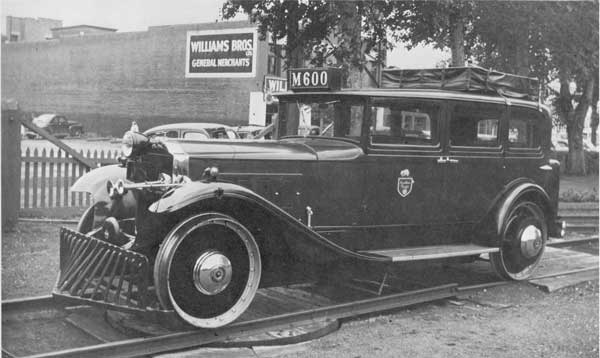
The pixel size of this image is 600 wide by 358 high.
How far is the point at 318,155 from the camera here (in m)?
5.20

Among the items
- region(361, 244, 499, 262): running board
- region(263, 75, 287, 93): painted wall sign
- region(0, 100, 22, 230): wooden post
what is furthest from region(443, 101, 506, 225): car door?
region(0, 100, 22, 230): wooden post

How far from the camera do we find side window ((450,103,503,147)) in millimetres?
6023

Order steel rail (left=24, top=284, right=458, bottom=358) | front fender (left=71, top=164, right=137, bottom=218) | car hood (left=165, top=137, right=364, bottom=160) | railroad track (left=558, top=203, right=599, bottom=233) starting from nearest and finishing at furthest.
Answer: steel rail (left=24, top=284, right=458, bottom=358) → car hood (left=165, top=137, right=364, bottom=160) → front fender (left=71, top=164, right=137, bottom=218) → railroad track (left=558, top=203, right=599, bottom=233)

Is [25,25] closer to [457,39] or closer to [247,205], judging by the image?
[247,205]

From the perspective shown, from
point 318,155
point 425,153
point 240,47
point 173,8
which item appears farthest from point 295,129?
point 240,47

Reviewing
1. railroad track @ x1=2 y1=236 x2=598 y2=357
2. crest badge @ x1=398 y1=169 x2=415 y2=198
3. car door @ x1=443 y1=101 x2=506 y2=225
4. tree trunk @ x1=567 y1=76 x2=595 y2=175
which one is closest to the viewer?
railroad track @ x1=2 y1=236 x2=598 y2=357

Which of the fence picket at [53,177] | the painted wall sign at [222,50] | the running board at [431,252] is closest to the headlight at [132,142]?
the running board at [431,252]

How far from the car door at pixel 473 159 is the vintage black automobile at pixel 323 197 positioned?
0.02 m

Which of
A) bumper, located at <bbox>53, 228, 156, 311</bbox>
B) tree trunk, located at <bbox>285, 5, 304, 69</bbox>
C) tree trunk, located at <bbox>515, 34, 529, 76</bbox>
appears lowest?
bumper, located at <bbox>53, 228, 156, 311</bbox>

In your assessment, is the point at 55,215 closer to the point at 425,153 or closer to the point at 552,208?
the point at 425,153

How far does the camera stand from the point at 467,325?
517 centimetres

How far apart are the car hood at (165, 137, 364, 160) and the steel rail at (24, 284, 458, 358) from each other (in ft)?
3.90

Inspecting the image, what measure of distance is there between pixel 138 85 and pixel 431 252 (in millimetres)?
25091

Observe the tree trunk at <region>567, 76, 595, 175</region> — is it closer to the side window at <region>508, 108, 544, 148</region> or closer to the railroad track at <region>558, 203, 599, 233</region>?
the railroad track at <region>558, 203, 599, 233</region>
